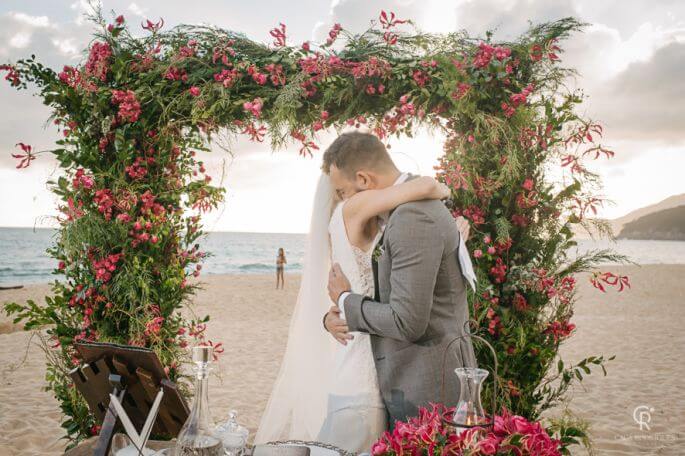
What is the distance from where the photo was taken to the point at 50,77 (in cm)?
400

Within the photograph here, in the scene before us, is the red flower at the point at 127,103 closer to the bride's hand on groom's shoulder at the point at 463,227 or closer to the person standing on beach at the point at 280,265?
the bride's hand on groom's shoulder at the point at 463,227

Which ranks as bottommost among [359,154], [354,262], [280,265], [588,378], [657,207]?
[588,378]

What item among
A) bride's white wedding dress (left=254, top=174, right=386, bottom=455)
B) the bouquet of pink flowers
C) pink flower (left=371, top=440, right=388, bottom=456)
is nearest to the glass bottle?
the bouquet of pink flowers

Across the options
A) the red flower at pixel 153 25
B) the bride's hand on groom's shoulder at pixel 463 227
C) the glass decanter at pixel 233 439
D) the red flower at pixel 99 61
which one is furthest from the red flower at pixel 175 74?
the glass decanter at pixel 233 439

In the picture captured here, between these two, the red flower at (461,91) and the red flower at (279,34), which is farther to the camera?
the red flower at (279,34)

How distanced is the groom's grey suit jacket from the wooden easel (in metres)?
0.78

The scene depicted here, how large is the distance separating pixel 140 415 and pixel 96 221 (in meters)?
2.54

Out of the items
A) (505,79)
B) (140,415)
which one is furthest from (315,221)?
(505,79)

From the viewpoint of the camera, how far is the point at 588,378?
8562 millimetres

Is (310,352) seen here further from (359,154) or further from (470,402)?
(470,402)

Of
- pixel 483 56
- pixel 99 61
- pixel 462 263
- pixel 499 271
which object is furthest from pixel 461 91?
pixel 99 61

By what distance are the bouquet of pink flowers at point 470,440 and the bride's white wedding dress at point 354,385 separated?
86 centimetres

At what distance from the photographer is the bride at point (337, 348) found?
230 centimetres

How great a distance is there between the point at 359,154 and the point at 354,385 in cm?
103
